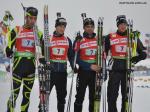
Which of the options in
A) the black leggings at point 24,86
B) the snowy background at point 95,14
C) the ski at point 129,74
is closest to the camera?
the black leggings at point 24,86

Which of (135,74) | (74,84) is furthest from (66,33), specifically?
(135,74)

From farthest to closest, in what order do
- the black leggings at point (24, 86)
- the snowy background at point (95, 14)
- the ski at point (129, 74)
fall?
the snowy background at point (95, 14) → the ski at point (129, 74) → the black leggings at point (24, 86)

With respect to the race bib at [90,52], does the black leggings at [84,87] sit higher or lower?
lower

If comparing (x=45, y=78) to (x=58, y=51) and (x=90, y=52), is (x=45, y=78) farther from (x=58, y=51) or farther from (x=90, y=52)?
(x=90, y=52)

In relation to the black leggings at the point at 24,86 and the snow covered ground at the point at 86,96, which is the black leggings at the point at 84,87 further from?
the black leggings at the point at 24,86

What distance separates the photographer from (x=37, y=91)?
385 centimetres

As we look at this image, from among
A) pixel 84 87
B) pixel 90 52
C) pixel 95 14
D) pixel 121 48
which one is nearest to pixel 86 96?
pixel 84 87

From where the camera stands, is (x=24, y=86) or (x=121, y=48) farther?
(x=121, y=48)

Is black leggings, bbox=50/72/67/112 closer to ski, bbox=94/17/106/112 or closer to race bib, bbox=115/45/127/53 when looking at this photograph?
ski, bbox=94/17/106/112

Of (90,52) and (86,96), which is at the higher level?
(90,52)

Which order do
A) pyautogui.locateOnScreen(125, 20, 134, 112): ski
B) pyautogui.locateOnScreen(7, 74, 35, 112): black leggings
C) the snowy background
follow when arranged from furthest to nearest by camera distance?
the snowy background < pyautogui.locateOnScreen(125, 20, 134, 112): ski < pyautogui.locateOnScreen(7, 74, 35, 112): black leggings

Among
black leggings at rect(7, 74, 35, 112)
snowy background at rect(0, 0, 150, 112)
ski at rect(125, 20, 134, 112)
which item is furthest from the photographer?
snowy background at rect(0, 0, 150, 112)

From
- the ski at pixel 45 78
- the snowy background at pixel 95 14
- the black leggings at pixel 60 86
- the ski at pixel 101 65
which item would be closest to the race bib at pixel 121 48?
the ski at pixel 101 65

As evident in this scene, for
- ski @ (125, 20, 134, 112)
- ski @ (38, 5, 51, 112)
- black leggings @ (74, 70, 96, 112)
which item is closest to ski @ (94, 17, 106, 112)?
black leggings @ (74, 70, 96, 112)
